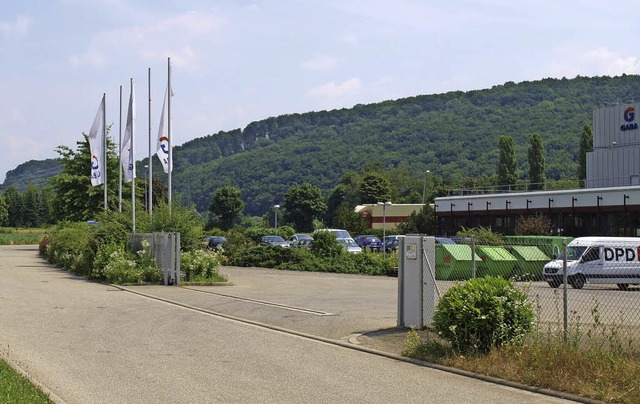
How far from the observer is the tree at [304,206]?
113625mm

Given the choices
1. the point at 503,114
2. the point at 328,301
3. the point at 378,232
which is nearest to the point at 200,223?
the point at 328,301

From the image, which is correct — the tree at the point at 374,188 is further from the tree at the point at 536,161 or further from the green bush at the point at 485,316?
the green bush at the point at 485,316

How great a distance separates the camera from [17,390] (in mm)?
9023

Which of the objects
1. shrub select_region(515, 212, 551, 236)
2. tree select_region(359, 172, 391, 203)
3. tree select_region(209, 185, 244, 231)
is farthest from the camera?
tree select_region(359, 172, 391, 203)

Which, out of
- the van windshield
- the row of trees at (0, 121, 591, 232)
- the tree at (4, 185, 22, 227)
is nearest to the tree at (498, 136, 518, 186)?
the row of trees at (0, 121, 591, 232)

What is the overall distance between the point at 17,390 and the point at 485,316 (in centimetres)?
639

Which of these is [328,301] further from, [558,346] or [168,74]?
[168,74]

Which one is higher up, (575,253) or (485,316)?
(575,253)

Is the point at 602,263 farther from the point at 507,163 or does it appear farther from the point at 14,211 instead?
the point at 14,211

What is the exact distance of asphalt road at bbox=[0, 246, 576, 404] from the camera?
9.84 m

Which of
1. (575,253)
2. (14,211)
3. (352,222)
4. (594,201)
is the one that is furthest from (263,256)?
(14,211)

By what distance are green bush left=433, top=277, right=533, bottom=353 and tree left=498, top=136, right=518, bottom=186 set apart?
324ft

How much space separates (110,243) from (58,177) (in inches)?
954

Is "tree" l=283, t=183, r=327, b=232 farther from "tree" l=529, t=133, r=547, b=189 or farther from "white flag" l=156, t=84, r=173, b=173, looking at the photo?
"white flag" l=156, t=84, r=173, b=173
